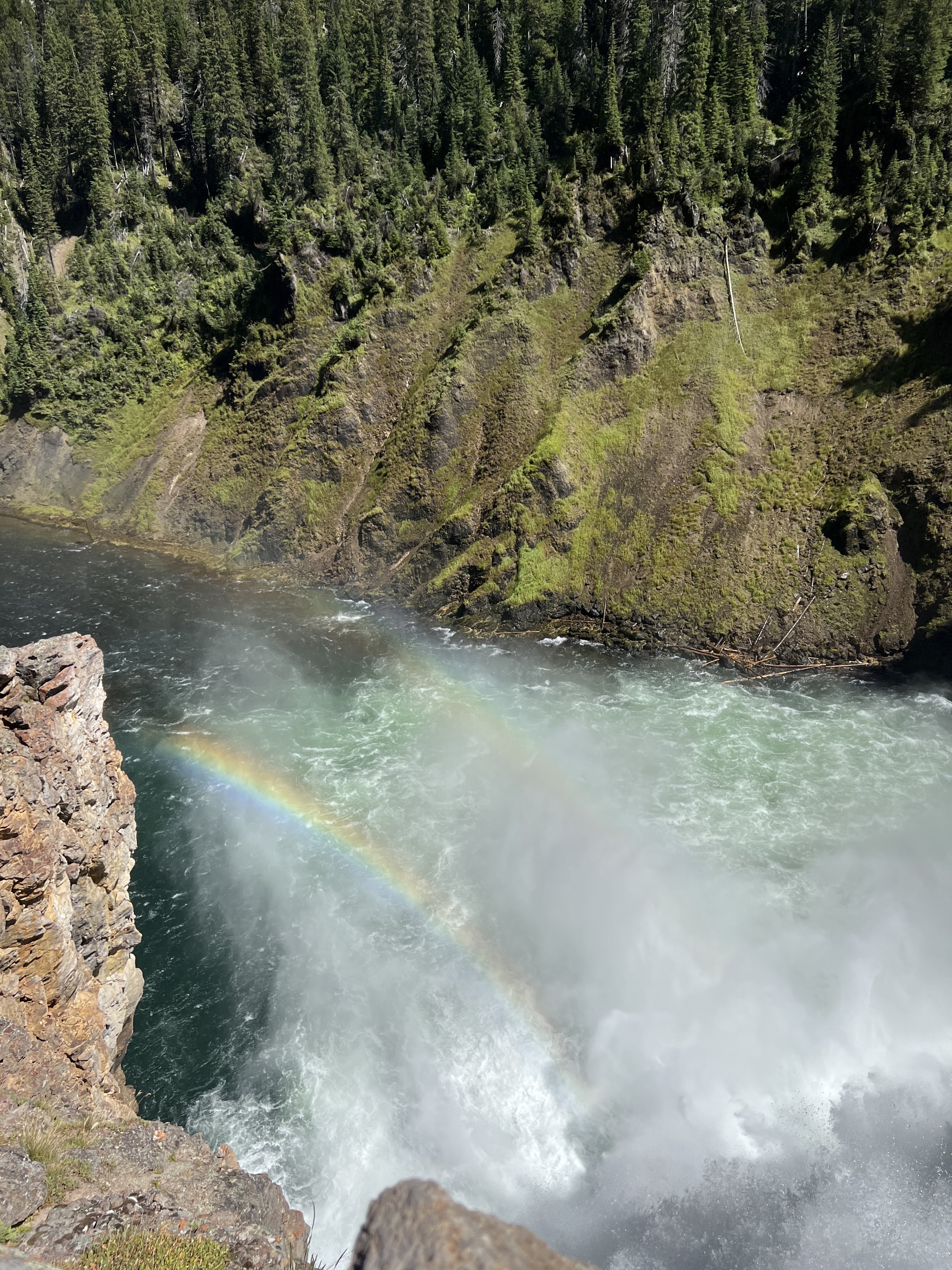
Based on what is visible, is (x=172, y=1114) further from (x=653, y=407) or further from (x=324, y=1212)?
(x=653, y=407)

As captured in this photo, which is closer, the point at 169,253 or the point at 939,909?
the point at 939,909

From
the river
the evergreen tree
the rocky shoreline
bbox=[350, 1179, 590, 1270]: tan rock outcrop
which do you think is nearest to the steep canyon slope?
the river

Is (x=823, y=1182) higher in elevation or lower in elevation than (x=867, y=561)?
lower

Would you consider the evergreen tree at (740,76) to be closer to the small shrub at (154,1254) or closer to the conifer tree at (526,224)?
the conifer tree at (526,224)

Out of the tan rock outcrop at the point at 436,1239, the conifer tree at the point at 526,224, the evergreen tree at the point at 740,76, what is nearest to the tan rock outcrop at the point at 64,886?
the tan rock outcrop at the point at 436,1239

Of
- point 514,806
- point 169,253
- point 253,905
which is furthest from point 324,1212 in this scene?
point 169,253
